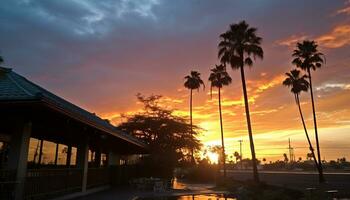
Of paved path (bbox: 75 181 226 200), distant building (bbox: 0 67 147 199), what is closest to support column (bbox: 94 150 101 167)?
paved path (bbox: 75 181 226 200)

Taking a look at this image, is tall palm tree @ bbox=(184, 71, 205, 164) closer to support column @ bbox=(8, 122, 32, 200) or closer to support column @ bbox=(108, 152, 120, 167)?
support column @ bbox=(108, 152, 120, 167)

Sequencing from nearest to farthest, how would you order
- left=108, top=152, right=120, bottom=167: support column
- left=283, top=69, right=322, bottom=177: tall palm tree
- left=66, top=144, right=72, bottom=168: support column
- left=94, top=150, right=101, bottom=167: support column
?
left=66, top=144, right=72, bottom=168: support column, left=94, top=150, right=101, bottom=167: support column, left=108, top=152, right=120, bottom=167: support column, left=283, top=69, right=322, bottom=177: tall palm tree

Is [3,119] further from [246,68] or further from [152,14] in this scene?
[246,68]

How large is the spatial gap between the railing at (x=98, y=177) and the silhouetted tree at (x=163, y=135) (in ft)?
31.5

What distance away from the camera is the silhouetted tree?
35062 mm

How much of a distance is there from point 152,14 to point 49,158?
1142 centimetres

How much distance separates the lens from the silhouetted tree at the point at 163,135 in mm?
35062

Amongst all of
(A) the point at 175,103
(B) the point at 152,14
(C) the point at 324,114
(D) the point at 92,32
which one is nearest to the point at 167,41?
(B) the point at 152,14

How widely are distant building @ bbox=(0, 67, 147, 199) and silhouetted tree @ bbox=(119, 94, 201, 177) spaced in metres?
14.2

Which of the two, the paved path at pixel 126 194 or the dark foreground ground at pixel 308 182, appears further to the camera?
the dark foreground ground at pixel 308 182

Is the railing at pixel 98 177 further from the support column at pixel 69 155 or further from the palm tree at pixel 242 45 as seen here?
the palm tree at pixel 242 45

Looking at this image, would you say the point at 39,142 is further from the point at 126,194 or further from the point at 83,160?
the point at 126,194

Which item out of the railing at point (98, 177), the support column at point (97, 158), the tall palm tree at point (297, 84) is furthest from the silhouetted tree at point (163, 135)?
the tall palm tree at point (297, 84)

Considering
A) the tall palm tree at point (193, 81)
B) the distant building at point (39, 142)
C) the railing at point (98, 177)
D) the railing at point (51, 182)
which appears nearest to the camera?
the distant building at point (39, 142)
